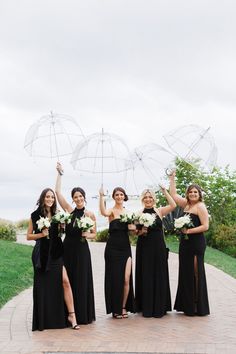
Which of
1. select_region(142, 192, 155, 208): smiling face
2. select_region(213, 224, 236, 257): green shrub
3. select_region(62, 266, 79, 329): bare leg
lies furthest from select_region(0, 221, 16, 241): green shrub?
select_region(62, 266, 79, 329): bare leg

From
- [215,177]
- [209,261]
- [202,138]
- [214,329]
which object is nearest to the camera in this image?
[214,329]

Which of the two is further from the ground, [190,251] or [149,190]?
[149,190]

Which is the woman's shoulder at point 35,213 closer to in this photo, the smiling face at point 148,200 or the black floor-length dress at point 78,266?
the black floor-length dress at point 78,266

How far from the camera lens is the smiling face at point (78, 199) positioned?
30.5ft

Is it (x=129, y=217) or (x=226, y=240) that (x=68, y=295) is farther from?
(x=226, y=240)

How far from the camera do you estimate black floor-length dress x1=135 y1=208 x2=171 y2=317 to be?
9922 mm

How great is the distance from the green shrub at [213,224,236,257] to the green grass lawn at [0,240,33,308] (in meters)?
10.3

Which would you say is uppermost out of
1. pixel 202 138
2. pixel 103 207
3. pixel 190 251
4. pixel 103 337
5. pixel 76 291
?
pixel 202 138

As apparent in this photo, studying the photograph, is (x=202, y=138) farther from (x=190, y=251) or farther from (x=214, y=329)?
(x=214, y=329)

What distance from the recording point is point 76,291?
9.32 meters

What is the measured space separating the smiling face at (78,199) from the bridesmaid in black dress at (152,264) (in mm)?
1137

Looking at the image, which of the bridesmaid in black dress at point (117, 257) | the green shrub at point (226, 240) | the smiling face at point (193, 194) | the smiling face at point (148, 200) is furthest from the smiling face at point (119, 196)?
the green shrub at point (226, 240)

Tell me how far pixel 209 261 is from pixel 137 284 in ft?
34.2

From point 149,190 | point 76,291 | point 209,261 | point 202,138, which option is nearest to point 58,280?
point 76,291
